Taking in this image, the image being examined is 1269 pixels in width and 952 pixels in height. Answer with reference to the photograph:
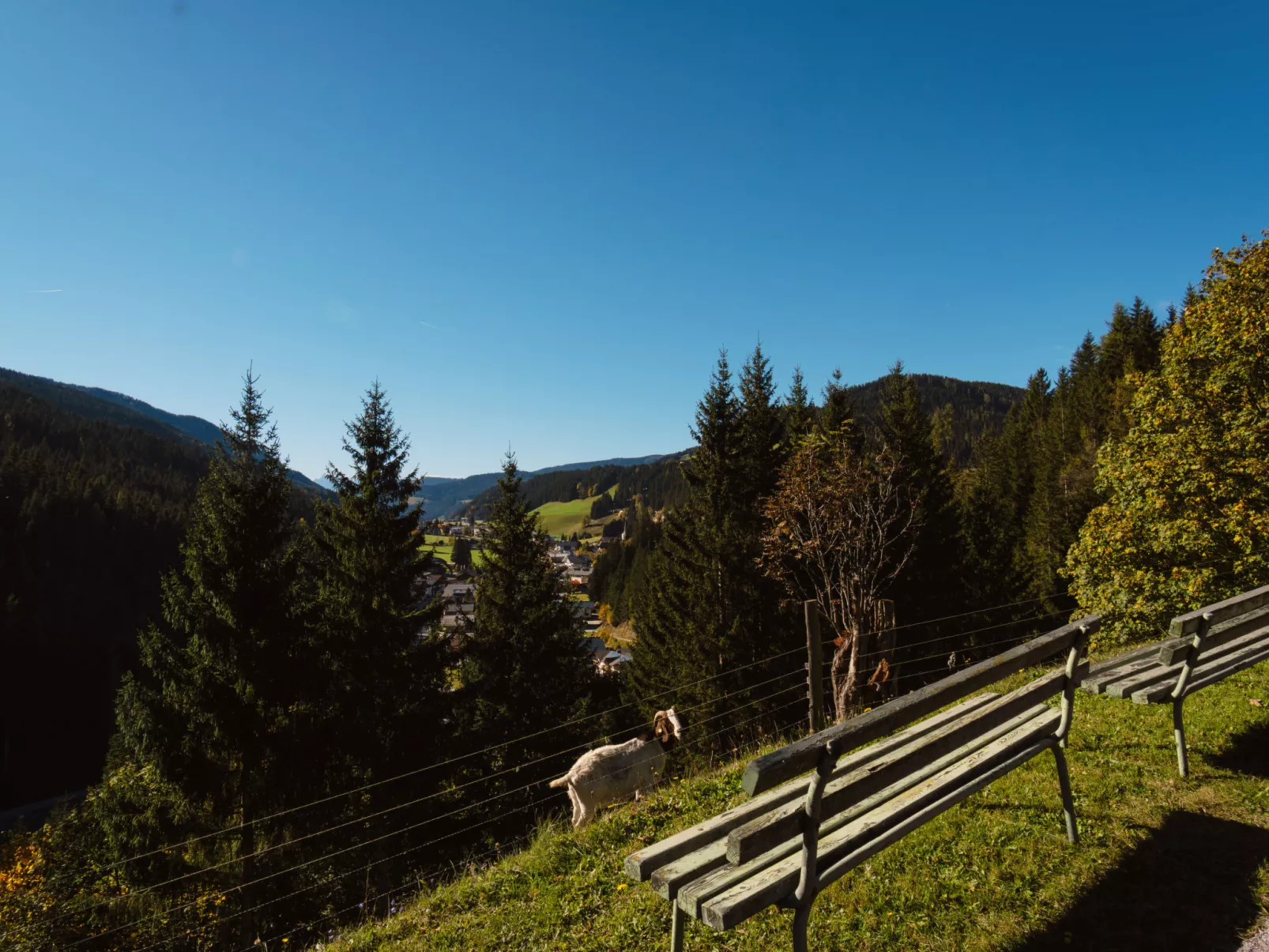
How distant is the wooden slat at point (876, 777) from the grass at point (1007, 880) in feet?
2.57

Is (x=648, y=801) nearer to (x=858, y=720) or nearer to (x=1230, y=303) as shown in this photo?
(x=858, y=720)

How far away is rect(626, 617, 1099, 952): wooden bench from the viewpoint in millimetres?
2541

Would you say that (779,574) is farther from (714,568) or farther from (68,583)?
(68,583)

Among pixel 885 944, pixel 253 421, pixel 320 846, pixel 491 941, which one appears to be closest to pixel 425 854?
pixel 320 846

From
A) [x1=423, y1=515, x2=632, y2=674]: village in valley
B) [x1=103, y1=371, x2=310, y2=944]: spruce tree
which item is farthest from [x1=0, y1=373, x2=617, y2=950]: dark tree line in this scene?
[x1=423, y1=515, x2=632, y2=674]: village in valley

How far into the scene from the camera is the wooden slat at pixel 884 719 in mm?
2430

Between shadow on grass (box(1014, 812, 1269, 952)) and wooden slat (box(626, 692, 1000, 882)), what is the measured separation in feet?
3.56

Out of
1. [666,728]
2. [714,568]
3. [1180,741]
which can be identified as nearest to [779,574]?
[714,568]

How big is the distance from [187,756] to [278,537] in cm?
534

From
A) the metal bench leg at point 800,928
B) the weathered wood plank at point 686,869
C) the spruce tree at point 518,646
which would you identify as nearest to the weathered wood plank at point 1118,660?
the metal bench leg at point 800,928

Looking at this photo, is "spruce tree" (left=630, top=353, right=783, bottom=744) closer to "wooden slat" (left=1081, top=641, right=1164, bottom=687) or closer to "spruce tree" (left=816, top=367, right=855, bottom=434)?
"spruce tree" (left=816, top=367, right=855, bottom=434)

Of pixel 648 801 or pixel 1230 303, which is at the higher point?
pixel 1230 303

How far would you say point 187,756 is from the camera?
1434cm

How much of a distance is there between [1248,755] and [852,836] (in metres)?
4.66
